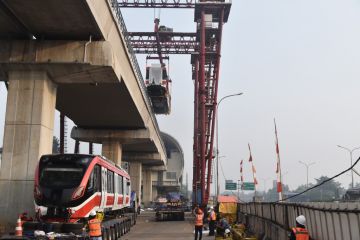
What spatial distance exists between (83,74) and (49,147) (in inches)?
149

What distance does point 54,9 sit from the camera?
57.0ft

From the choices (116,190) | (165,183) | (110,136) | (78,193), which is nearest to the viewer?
(78,193)

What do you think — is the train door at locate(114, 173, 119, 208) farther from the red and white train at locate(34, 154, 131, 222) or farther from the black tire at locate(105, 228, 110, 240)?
the red and white train at locate(34, 154, 131, 222)

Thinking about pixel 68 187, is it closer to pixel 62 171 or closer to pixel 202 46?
pixel 62 171

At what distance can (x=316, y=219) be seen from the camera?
10.7 metres

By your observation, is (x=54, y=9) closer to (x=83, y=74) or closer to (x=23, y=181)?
(x=83, y=74)

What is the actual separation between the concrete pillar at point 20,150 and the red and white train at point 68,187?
2934 mm

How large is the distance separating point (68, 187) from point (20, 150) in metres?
4.81

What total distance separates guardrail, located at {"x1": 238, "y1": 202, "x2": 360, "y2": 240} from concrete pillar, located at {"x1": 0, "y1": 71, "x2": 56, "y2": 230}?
33.9 feet

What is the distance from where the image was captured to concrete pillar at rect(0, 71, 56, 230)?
19.7m

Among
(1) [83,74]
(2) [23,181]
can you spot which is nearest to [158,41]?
(1) [83,74]

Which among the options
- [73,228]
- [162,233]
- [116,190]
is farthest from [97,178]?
[162,233]

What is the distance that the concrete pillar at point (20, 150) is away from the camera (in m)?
19.7

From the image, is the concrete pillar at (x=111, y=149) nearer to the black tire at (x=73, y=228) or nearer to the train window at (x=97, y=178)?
the train window at (x=97, y=178)
